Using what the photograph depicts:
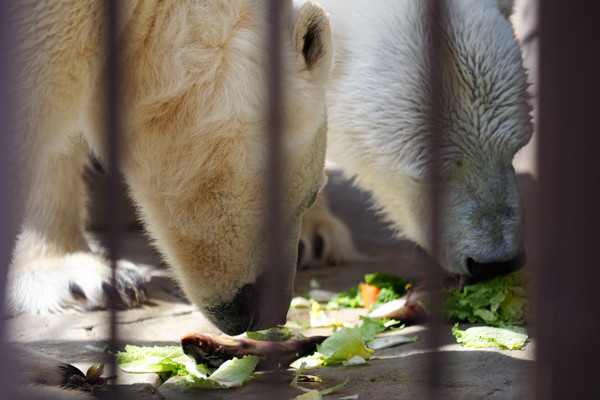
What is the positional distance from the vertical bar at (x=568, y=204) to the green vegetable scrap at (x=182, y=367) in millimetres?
959

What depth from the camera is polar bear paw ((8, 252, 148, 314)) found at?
308 centimetres

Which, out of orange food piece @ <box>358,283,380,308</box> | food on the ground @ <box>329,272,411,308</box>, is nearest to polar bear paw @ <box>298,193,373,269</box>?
food on the ground @ <box>329,272,411,308</box>

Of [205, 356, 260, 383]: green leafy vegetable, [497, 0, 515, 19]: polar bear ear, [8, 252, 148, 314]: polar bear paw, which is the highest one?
[497, 0, 515, 19]: polar bear ear

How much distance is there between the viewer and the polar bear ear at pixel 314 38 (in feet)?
6.79

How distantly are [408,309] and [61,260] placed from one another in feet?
5.12

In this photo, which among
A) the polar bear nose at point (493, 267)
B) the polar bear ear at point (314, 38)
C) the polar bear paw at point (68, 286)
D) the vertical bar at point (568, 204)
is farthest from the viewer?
the polar bear paw at point (68, 286)

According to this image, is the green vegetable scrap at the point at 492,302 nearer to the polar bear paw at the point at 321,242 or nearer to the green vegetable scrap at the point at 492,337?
the green vegetable scrap at the point at 492,337

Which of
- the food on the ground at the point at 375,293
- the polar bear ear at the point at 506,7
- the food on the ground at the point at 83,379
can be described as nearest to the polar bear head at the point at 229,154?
the food on the ground at the point at 83,379

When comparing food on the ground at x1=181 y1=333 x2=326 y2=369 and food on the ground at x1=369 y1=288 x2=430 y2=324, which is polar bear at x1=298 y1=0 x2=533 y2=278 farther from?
food on the ground at x1=181 y1=333 x2=326 y2=369

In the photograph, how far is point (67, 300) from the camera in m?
3.11

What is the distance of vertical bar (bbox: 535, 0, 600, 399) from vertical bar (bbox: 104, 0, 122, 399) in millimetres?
998

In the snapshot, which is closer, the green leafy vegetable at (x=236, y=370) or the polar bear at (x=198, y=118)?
the polar bear at (x=198, y=118)

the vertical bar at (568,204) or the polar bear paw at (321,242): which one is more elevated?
the vertical bar at (568,204)

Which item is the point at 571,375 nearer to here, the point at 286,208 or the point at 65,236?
the point at 286,208
